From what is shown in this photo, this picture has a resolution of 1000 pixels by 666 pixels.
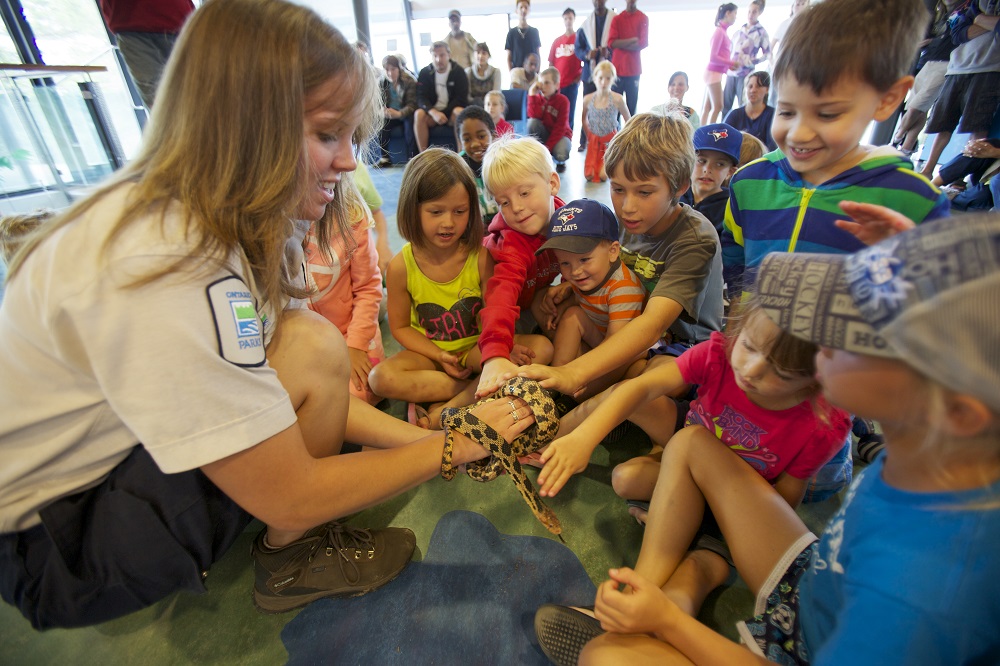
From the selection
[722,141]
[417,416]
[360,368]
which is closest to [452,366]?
[417,416]

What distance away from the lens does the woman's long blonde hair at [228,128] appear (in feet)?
2.15

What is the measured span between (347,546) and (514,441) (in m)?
0.47

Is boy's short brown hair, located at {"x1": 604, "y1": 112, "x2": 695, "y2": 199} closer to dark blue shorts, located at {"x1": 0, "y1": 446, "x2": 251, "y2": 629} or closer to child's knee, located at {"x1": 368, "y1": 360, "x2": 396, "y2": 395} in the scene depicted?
child's knee, located at {"x1": 368, "y1": 360, "x2": 396, "y2": 395}

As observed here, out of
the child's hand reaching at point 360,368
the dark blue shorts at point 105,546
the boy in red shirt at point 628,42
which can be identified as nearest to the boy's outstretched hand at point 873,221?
the dark blue shorts at point 105,546

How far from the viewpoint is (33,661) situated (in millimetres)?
943

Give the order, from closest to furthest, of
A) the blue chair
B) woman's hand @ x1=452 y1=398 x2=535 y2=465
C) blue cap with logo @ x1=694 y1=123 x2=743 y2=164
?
1. woman's hand @ x1=452 y1=398 x2=535 y2=465
2. blue cap with logo @ x1=694 y1=123 x2=743 y2=164
3. the blue chair

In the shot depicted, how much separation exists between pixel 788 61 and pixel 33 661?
2022mm

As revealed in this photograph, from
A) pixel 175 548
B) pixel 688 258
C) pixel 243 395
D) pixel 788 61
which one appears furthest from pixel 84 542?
pixel 788 61

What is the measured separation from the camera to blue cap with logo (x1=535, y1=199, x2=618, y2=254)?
1.31 metres

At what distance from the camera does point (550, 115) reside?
504 centimetres

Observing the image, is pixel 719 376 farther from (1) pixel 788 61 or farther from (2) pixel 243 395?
(2) pixel 243 395

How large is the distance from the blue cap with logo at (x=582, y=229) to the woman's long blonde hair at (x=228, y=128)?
0.76 metres

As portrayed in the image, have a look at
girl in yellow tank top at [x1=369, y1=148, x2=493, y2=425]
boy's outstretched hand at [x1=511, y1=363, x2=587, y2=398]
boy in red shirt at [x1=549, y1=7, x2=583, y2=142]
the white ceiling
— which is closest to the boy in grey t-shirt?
boy's outstretched hand at [x1=511, y1=363, x2=587, y2=398]

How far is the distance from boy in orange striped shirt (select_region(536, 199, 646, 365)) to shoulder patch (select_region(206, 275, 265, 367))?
2.78 ft
